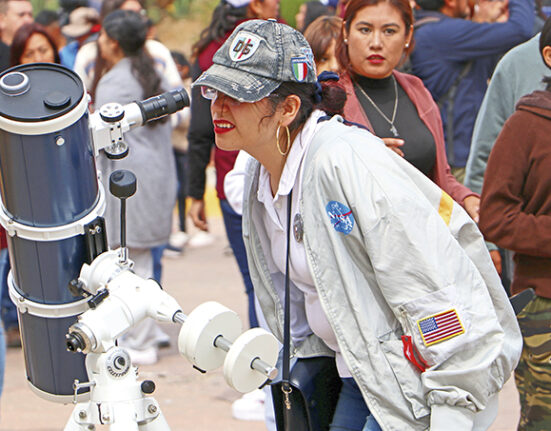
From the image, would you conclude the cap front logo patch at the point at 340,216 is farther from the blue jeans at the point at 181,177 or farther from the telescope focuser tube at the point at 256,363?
the blue jeans at the point at 181,177

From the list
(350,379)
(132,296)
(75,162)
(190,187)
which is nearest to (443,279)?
(350,379)

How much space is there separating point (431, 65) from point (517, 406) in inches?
70.8

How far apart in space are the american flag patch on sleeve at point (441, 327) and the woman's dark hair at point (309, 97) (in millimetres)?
716

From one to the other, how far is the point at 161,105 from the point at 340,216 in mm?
675

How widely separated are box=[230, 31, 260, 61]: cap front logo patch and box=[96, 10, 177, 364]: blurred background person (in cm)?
291

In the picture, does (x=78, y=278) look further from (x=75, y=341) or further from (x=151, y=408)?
(x=151, y=408)

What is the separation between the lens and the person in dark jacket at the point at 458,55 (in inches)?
186

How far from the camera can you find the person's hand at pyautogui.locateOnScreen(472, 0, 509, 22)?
5.38 m

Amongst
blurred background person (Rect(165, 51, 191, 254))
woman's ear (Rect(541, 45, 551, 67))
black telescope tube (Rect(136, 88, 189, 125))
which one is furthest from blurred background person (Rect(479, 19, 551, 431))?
blurred background person (Rect(165, 51, 191, 254))

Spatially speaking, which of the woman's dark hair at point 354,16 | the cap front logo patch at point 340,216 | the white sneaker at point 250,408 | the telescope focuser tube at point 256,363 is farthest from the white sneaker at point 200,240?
the telescope focuser tube at point 256,363

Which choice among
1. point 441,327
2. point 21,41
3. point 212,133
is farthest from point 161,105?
point 21,41

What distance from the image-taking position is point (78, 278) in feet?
8.27

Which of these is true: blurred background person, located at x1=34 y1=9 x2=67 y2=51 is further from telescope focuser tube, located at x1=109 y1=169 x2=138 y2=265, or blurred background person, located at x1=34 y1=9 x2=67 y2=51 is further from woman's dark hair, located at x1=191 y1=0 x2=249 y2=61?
telescope focuser tube, located at x1=109 y1=169 x2=138 y2=265

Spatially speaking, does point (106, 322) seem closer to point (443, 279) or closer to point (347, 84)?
point (443, 279)
